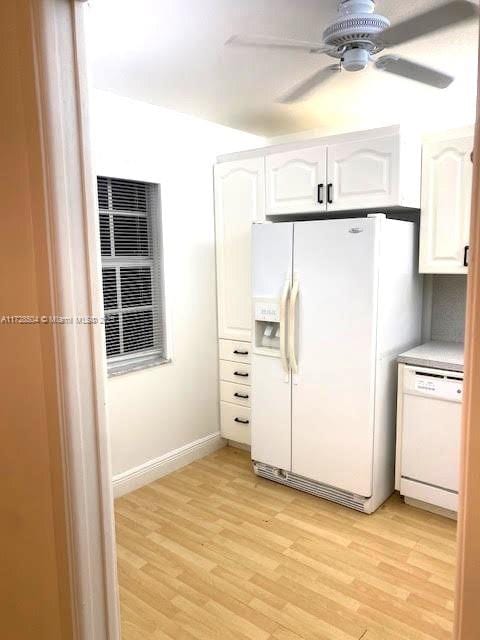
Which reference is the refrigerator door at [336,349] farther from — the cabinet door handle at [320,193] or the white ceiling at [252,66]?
the white ceiling at [252,66]

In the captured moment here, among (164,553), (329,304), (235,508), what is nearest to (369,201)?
(329,304)

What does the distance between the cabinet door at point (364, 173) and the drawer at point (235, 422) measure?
1.68 m

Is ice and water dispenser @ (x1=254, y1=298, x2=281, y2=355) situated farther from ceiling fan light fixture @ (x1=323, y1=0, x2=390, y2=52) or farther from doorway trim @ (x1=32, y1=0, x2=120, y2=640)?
doorway trim @ (x1=32, y1=0, x2=120, y2=640)

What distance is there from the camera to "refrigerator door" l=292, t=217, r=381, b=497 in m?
2.66

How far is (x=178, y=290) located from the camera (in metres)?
3.38

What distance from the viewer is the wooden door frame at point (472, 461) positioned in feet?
2.12

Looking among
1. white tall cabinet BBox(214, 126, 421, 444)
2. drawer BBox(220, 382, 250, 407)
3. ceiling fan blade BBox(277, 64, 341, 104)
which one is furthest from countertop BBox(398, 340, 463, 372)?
ceiling fan blade BBox(277, 64, 341, 104)

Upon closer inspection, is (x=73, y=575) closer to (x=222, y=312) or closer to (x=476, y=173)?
(x=476, y=173)

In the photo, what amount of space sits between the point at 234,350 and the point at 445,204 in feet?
5.77

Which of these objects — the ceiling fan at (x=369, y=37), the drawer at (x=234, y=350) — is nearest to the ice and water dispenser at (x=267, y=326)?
the drawer at (x=234, y=350)

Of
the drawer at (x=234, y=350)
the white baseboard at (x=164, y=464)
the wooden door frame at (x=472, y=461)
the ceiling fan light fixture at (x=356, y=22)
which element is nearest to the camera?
the wooden door frame at (x=472, y=461)

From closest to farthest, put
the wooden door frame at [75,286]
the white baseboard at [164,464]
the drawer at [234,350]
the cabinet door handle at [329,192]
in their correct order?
1. the wooden door frame at [75,286]
2. the cabinet door handle at [329,192]
3. the white baseboard at [164,464]
4. the drawer at [234,350]

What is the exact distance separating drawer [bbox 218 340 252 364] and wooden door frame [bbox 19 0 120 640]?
2.36 meters

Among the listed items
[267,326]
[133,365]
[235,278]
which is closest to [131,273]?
[133,365]
